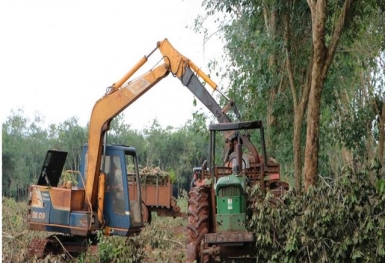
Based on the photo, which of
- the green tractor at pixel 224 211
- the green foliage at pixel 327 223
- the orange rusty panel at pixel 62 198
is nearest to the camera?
the green foliage at pixel 327 223

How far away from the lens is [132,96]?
53.4 ft

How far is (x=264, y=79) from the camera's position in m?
22.5

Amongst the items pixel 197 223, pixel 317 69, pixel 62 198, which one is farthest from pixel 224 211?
pixel 62 198

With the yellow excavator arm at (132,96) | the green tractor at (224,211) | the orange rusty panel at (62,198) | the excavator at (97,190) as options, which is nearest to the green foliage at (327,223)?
the green tractor at (224,211)

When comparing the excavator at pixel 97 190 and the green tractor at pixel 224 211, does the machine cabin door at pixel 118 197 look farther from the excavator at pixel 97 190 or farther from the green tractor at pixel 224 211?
the green tractor at pixel 224 211

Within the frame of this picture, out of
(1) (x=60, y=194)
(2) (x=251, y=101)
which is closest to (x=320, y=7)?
(1) (x=60, y=194)

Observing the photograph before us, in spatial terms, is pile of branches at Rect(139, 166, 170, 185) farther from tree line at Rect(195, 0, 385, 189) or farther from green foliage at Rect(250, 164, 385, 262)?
green foliage at Rect(250, 164, 385, 262)

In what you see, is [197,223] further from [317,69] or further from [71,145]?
[71,145]

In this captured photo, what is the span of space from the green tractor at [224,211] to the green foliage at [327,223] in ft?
1.27

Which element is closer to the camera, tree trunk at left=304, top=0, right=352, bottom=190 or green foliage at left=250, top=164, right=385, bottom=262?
green foliage at left=250, top=164, right=385, bottom=262

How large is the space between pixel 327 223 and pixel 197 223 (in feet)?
7.75

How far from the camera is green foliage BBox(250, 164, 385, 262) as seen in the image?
37.6 ft

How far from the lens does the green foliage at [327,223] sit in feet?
37.6

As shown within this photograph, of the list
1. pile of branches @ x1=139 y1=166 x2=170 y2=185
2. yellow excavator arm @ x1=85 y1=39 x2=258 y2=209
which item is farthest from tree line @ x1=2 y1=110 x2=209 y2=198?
yellow excavator arm @ x1=85 y1=39 x2=258 y2=209
